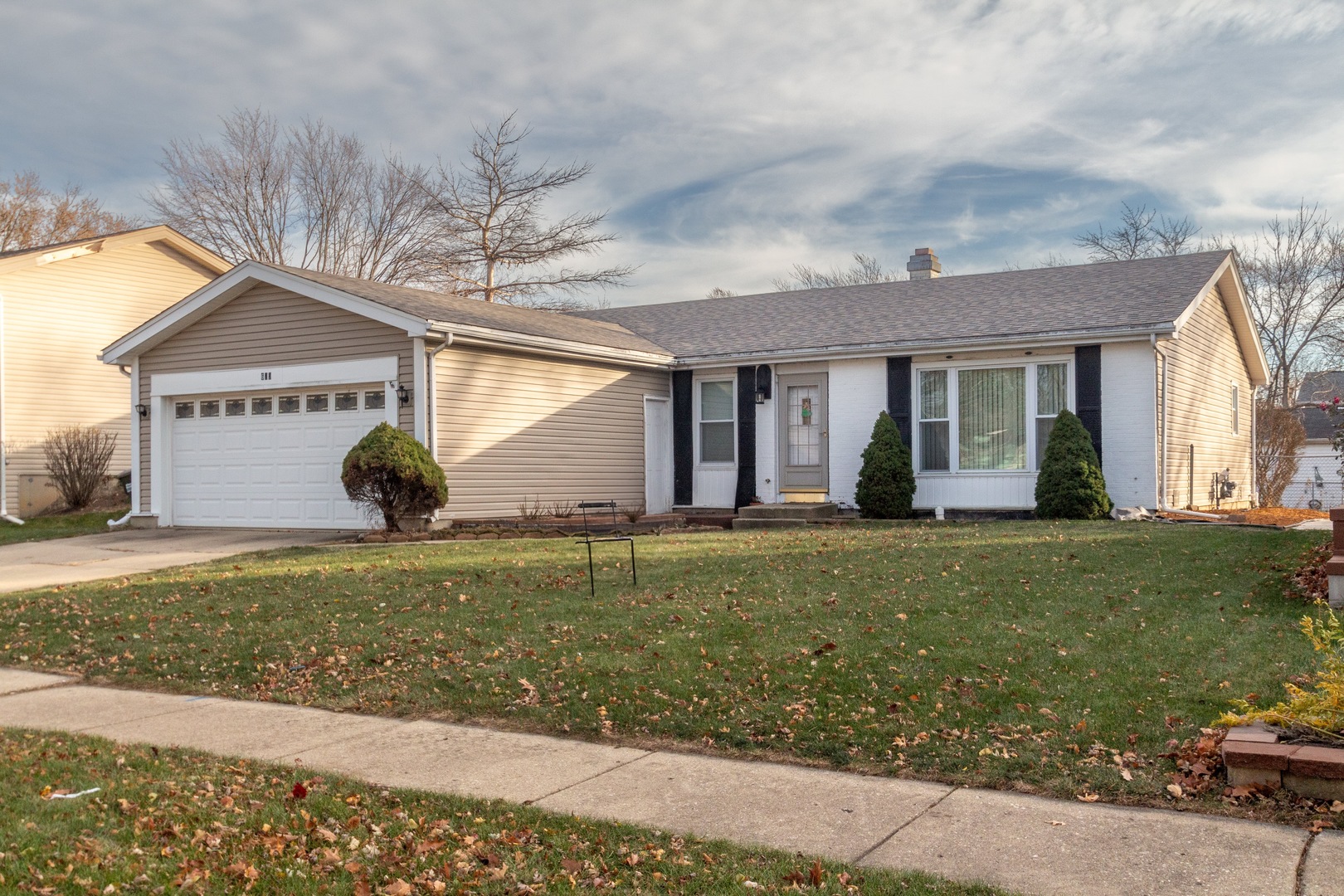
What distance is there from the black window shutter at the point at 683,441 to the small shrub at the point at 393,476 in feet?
18.1

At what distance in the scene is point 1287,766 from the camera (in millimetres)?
4469

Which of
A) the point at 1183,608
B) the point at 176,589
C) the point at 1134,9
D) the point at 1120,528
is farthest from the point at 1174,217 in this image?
the point at 176,589

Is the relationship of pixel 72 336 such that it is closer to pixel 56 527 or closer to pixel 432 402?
pixel 56 527

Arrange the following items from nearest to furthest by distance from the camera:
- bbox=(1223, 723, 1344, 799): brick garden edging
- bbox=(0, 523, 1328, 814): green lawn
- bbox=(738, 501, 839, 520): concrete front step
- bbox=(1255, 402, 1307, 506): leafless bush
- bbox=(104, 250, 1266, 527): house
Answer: bbox=(1223, 723, 1344, 799): brick garden edging
bbox=(0, 523, 1328, 814): green lawn
bbox=(104, 250, 1266, 527): house
bbox=(738, 501, 839, 520): concrete front step
bbox=(1255, 402, 1307, 506): leafless bush

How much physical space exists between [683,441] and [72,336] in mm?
13288

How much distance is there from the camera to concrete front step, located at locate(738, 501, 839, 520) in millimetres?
17312

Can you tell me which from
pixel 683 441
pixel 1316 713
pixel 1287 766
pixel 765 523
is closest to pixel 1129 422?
pixel 765 523

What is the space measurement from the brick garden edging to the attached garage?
1245cm

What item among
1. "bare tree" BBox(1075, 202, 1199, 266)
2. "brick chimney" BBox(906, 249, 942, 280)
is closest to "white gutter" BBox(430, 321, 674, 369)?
"brick chimney" BBox(906, 249, 942, 280)

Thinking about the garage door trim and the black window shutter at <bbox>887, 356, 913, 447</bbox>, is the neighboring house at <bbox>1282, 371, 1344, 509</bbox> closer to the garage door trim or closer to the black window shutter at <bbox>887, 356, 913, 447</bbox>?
the black window shutter at <bbox>887, 356, 913, 447</bbox>

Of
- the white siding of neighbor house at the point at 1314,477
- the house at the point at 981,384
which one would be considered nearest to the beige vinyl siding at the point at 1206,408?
the house at the point at 981,384

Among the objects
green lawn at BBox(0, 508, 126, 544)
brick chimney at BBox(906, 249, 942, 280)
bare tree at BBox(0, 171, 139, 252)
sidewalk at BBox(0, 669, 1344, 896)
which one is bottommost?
sidewalk at BBox(0, 669, 1344, 896)

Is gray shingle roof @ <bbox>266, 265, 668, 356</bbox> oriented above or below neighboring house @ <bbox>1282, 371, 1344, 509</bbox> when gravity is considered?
above

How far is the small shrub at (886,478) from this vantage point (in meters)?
17.1
